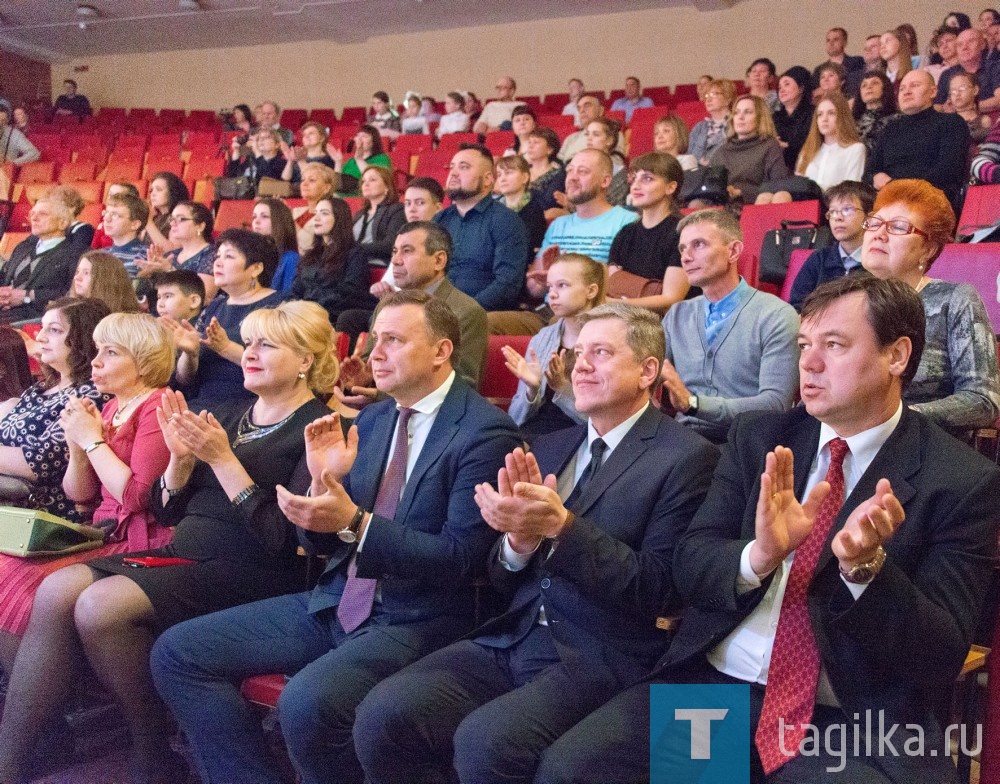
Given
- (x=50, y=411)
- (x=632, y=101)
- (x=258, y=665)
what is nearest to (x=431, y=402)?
(x=258, y=665)

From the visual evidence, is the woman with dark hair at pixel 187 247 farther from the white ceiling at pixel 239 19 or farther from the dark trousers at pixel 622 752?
the white ceiling at pixel 239 19

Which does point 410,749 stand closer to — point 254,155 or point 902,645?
point 902,645

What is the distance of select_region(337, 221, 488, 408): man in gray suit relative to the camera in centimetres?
313

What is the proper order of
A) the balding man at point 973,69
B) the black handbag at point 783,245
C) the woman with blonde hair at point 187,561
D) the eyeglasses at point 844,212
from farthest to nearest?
the balding man at point 973,69 < the black handbag at point 783,245 < the eyeglasses at point 844,212 < the woman with blonde hair at point 187,561

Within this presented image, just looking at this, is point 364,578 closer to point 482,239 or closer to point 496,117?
point 482,239

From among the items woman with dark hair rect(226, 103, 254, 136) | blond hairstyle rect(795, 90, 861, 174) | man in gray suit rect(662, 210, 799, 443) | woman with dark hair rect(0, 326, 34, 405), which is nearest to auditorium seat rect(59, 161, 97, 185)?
woman with dark hair rect(226, 103, 254, 136)

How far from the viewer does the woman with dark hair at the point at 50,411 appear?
110 inches

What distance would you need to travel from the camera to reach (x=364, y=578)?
202cm

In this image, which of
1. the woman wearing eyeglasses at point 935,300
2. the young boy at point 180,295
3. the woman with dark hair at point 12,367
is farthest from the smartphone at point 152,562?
the woman wearing eyeglasses at point 935,300

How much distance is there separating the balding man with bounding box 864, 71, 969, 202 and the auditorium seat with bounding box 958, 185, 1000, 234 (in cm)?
41

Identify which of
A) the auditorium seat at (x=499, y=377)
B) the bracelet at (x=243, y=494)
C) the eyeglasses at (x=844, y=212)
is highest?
the eyeglasses at (x=844, y=212)

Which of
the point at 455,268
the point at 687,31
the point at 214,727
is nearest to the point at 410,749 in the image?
the point at 214,727

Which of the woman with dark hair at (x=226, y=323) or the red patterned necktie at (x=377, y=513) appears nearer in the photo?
the red patterned necktie at (x=377, y=513)

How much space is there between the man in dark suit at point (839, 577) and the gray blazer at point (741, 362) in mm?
743
